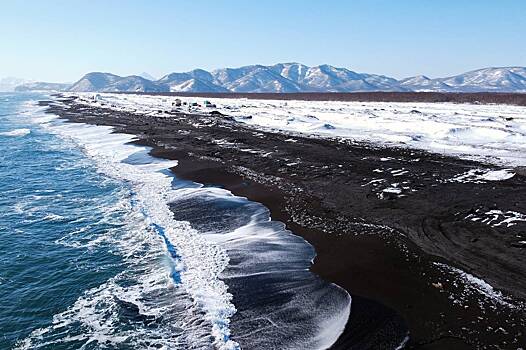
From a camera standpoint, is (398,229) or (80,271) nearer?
(80,271)

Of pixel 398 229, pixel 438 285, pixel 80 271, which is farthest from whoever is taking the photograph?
pixel 398 229

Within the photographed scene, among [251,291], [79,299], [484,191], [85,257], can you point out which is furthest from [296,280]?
[484,191]

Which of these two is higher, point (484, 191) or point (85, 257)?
point (484, 191)

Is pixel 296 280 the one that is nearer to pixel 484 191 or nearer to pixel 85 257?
pixel 85 257

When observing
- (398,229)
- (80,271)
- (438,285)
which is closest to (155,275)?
(80,271)

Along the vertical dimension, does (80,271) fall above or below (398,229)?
below

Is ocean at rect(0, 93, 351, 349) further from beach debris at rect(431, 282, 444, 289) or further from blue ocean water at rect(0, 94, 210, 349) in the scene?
beach debris at rect(431, 282, 444, 289)

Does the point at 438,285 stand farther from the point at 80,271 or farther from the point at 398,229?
the point at 80,271
